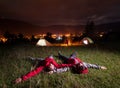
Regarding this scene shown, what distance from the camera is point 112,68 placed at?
7.98 meters

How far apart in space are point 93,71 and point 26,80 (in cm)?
328

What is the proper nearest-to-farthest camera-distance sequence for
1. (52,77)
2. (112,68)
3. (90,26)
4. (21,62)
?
(52,77) < (112,68) < (21,62) < (90,26)

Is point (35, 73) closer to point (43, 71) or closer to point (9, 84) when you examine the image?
point (43, 71)

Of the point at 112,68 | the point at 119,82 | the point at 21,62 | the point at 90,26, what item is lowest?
the point at 119,82

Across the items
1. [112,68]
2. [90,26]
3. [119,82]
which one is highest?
[90,26]

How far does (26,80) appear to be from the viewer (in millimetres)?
6398

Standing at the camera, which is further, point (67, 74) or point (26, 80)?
point (67, 74)

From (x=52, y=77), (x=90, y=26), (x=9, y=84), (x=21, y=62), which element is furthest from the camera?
(x=90, y=26)

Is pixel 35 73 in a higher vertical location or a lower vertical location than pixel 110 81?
higher

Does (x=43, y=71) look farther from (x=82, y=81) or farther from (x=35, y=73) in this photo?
(x=82, y=81)

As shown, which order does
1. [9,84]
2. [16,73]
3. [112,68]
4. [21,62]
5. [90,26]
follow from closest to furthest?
1. [9,84]
2. [16,73]
3. [112,68]
4. [21,62]
5. [90,26]

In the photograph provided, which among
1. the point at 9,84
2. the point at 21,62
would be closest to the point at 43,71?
the point at 9,84

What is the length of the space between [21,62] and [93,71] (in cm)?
436

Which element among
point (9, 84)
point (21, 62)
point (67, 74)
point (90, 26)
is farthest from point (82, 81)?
point (90, 26)
